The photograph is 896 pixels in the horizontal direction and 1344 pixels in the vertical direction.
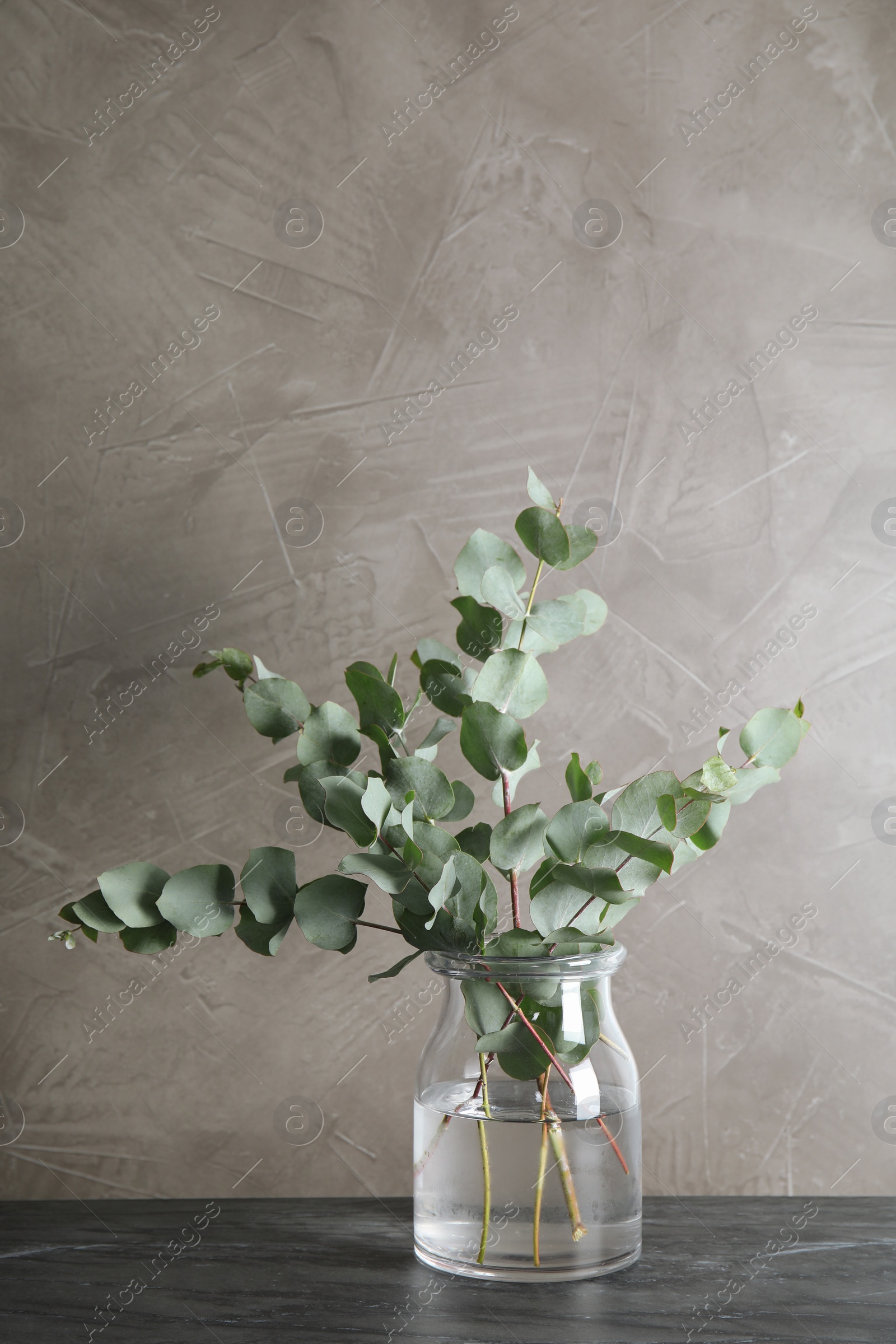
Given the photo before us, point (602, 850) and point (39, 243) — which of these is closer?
point (602, 850)

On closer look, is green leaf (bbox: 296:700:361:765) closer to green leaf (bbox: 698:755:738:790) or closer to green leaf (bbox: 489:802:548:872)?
green leaf (bbox: 489:802:548:872)

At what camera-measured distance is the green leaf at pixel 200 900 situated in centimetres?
64

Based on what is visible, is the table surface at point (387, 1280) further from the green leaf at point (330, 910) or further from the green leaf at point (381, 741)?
the green leaf at point (381, 741)

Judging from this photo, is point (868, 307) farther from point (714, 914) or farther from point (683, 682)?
point (714, 914)

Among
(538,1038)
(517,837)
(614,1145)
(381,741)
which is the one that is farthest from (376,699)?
(614,1145)

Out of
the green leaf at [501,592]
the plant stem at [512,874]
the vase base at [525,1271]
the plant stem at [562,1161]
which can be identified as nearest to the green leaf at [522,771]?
the plant stem at [512,874]

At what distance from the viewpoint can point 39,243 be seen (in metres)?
0.91

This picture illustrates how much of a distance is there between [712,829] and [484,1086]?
23cm

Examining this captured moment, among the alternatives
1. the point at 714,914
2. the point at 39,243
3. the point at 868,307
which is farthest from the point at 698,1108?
the point at 39,243

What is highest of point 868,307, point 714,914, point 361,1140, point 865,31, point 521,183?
point 865,31

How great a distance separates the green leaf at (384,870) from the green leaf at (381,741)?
0.07 m

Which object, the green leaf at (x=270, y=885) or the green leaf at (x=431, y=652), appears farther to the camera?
the green leaf at (x=431, y=652)

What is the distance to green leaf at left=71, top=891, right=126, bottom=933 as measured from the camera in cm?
64

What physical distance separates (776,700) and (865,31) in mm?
611
